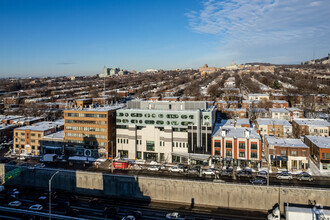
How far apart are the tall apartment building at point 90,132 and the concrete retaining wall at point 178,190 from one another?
8.53 m

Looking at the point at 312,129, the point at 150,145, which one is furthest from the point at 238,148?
the point at 312,129

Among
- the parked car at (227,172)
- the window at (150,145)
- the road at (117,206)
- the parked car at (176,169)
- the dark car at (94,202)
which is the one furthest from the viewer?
the window at (150,145)

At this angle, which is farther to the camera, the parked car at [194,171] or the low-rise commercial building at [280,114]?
the low-rise commercial building at [280,114]

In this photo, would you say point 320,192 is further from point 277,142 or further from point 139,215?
point 139,215

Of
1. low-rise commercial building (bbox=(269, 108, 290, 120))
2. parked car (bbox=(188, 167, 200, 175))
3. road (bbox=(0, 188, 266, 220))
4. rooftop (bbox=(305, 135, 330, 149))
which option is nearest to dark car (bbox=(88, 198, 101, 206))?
road (bbox=(0, 188, 266, 220))

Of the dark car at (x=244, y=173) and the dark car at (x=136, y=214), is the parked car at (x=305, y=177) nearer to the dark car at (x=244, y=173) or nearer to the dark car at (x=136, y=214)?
the dark car at (x=244, y=173)

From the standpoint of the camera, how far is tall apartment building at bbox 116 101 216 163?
41.8 m

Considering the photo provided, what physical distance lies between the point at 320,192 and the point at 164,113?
83.7 feet

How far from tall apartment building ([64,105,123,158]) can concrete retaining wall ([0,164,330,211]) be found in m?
8.53

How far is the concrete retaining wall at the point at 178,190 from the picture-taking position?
3023 centimetres

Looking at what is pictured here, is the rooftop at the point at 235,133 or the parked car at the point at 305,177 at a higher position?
the rooftop at the point at 235,133

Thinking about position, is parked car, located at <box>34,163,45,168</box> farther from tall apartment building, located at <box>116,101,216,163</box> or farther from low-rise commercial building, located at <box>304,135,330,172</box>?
low-rise commercial building, located at <box>304,135,330,172</box>

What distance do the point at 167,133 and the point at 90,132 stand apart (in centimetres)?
1472

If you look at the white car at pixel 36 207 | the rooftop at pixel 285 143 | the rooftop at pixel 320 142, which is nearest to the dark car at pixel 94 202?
the white car at pixel 36 207
